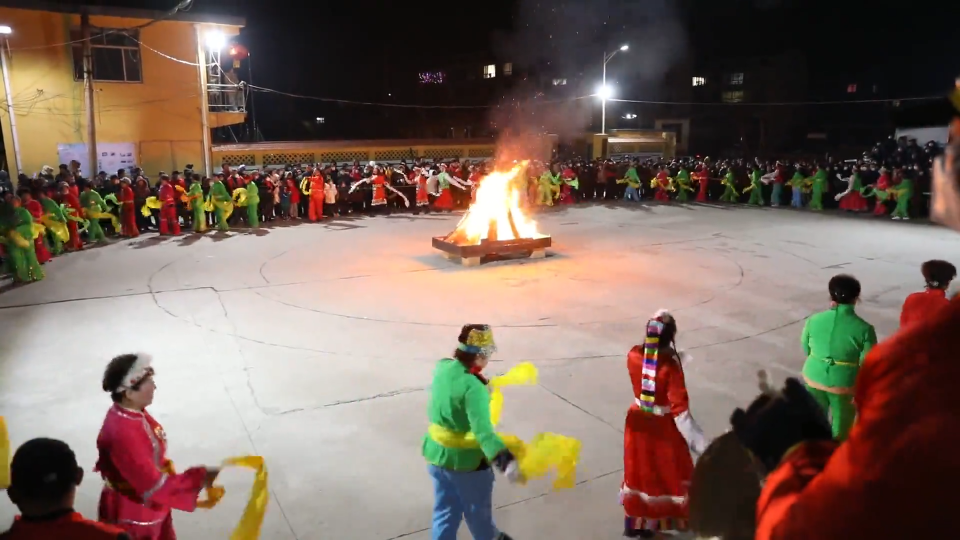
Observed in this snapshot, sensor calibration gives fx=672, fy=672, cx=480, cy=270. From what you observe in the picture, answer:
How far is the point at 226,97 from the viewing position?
24172 millimetres

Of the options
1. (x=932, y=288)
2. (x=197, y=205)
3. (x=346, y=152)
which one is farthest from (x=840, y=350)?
(x=346, y=152)

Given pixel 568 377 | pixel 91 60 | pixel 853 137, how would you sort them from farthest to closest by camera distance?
pixel 853 137 < pixel 91 60 < pixel 568 377

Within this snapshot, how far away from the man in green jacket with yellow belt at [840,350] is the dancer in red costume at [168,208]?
1600cm

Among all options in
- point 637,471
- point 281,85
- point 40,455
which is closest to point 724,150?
point 281,85

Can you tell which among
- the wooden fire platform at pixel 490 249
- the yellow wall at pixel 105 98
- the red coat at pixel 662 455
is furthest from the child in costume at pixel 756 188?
the red coat at pixel 662 455

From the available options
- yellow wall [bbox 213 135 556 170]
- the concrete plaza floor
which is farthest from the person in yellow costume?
yellow wall [bbox 213 135 556 170]

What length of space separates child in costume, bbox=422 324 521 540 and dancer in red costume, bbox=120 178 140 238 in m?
15.3

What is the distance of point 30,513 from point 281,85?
Answer: 1890 inches

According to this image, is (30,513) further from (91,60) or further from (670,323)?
(91,60)

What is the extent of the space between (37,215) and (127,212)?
3.66 meters

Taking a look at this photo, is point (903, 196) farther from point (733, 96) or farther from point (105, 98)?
point (733, 96)

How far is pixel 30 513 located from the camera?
2.36 meters

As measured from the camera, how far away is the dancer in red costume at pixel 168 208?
55.5 feet

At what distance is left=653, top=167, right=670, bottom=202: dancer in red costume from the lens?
952 inches
